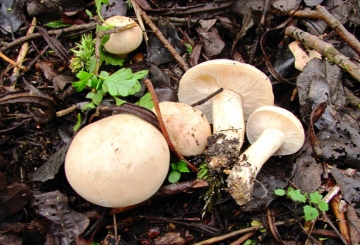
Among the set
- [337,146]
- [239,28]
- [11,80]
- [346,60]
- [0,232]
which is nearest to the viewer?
[0,232]

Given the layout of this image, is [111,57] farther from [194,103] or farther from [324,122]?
[324,122]

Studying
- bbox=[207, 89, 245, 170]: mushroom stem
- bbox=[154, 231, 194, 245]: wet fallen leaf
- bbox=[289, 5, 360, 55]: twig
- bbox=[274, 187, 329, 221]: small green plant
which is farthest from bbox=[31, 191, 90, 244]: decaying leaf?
bbox=[289, 5, 360, 55]: twig

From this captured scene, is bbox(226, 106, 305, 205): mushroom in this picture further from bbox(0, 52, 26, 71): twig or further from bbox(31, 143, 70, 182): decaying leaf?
bbox(0, 52, 26, 71): twig

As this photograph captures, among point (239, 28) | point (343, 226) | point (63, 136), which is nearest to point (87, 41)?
point (63, 136)

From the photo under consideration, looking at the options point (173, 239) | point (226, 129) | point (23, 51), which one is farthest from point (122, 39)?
point (173, 239)

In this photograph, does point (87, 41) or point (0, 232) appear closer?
point (0, 232)

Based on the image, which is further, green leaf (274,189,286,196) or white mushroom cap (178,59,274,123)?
white mushroom cap (178,59,274,123)
